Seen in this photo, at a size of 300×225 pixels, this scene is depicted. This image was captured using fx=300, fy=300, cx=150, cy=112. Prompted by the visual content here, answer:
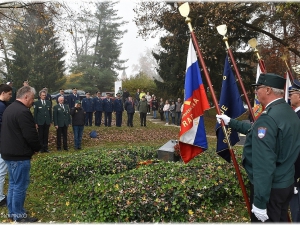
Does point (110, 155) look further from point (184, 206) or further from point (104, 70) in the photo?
point (104, 70)

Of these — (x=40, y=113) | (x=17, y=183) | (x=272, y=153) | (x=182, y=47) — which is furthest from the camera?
(x=182, y=47)

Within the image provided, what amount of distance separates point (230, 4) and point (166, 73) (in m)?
11.0

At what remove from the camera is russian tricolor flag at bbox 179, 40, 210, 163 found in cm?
461

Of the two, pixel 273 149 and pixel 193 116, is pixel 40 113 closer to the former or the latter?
pixel 193 116

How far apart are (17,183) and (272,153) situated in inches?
163

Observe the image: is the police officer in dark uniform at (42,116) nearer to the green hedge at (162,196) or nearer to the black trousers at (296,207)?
the green hedge at (162,196)

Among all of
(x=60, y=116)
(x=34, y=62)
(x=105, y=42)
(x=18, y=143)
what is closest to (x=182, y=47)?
(x=60, y=116)

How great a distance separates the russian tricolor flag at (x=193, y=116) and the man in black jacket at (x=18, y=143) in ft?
8.23

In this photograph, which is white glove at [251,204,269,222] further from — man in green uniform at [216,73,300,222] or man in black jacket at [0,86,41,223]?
man in black jacket at [0,86,41,223]

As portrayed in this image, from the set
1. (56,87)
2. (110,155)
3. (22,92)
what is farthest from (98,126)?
(56,87)

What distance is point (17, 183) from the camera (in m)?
5.12

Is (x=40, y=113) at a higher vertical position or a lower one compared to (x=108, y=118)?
higher

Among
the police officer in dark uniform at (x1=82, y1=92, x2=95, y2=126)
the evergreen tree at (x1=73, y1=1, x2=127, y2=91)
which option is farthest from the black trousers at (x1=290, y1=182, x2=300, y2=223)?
the evergreen tree at (x1=73, y1=1, x2=127, y2=91)

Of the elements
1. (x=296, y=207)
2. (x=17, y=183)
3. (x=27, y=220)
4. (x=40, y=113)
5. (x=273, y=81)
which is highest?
(x=273, y=81)
